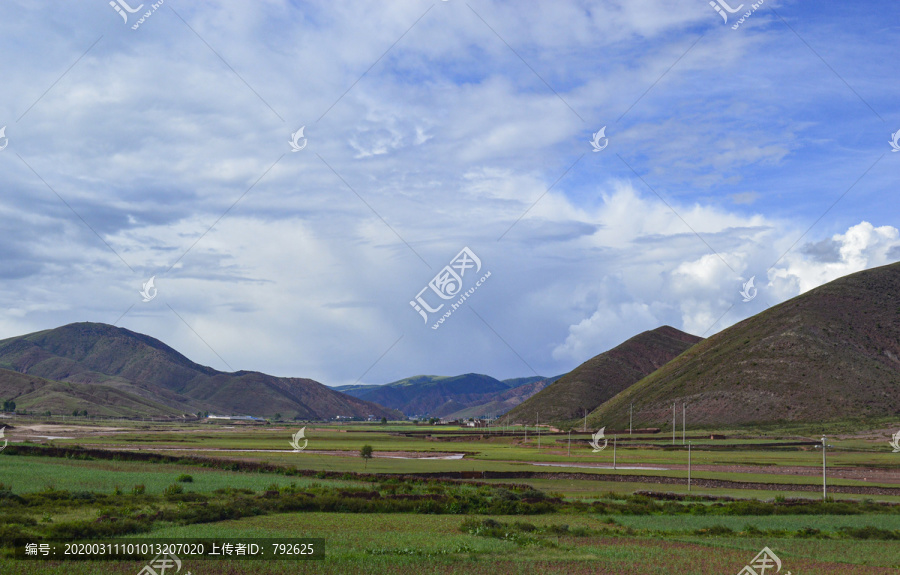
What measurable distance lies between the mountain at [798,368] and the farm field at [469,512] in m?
69.2

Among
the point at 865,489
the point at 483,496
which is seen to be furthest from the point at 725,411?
the point at 483,496

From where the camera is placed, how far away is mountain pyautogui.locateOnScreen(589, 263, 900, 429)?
5246 inches

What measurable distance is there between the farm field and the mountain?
227 ft

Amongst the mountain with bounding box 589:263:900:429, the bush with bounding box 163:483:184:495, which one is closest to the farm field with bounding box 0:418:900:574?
the bush with bounding box 163:483:184:495

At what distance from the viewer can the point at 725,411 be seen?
141m

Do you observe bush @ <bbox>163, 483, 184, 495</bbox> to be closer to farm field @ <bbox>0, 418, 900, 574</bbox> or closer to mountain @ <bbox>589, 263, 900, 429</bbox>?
farm field @ <bbox>0, 418, 900, 574</bbox>

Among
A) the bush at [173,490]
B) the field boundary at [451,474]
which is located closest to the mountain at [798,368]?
the field boundary at [451,474]

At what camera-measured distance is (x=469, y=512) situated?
131 ft

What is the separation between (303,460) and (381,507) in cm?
3784

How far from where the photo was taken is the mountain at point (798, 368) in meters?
133

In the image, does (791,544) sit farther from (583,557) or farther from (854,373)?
(854,373)

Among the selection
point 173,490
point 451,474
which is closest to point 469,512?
point 173,490

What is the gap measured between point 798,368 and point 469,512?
12941 cm

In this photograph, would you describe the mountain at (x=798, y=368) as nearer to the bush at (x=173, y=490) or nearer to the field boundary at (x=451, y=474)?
the field boundary at (x=451, y=474)
